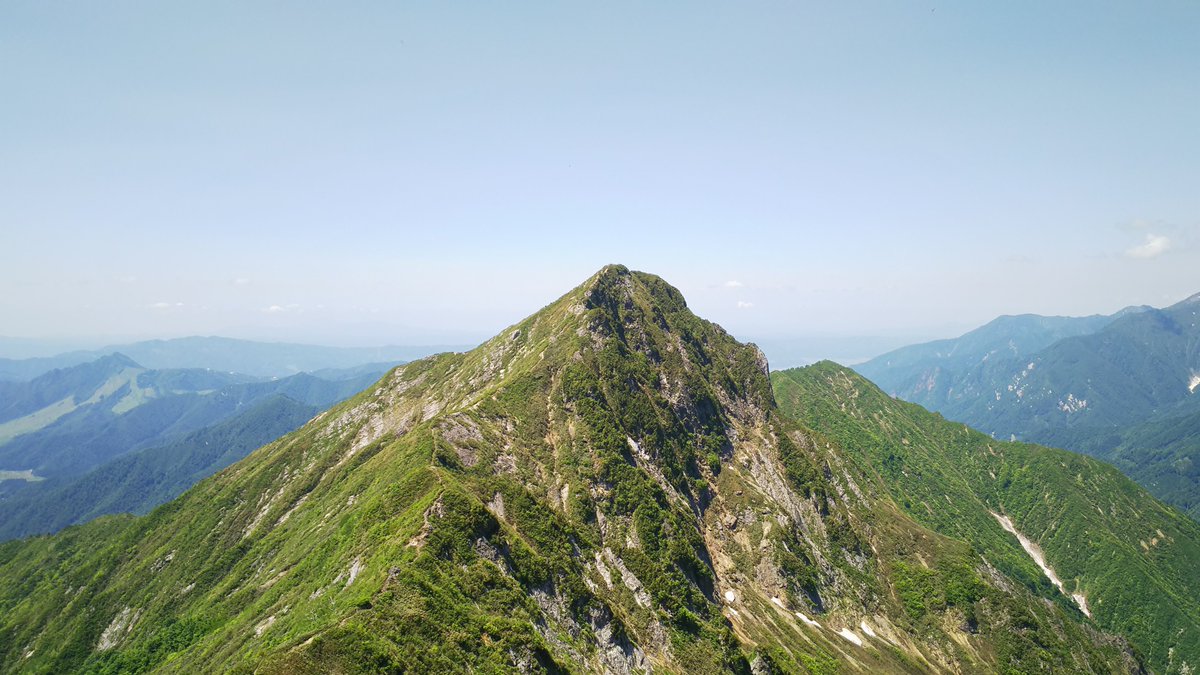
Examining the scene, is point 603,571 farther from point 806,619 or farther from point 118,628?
point 118,628

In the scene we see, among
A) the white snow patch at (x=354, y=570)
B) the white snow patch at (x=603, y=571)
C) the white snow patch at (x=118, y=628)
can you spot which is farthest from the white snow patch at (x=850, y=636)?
the white snow patch at (x=118, y=628)

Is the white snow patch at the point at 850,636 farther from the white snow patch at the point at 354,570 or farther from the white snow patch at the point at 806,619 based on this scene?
the white snow patch at the point at 354,570

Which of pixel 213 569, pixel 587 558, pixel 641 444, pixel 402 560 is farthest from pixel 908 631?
pixel 213 569

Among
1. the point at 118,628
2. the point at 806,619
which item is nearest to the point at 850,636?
the point at 806,619

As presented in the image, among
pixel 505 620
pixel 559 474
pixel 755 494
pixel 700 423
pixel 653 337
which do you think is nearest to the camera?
pixel 505 620

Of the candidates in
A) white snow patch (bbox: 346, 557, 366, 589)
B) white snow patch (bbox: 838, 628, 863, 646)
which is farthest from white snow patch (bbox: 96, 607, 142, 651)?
white snow patch (bbox: 838, 628, 863, 646)

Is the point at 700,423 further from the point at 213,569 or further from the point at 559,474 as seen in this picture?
the point at 213,569
